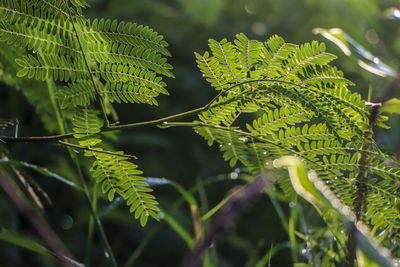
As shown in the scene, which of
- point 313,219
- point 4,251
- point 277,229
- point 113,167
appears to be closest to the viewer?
point 113,167

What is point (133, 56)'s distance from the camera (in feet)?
2.22

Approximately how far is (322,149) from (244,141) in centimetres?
13

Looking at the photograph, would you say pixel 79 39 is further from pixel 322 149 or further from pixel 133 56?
pixel 322 149

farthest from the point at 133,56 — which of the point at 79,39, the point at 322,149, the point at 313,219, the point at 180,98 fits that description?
the point at 180,98

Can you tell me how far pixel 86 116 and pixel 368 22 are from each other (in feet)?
8.73

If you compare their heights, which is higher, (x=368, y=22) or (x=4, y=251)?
(x=368, y=22)

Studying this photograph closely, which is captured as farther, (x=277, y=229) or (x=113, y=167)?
(x=277, y=229)

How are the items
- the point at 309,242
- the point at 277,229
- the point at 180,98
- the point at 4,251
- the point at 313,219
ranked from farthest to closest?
the point at 180,98, the point at 277,229, the point at 4,251, the point at 313,219, the point at 309,242

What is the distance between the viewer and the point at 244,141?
0.68 m

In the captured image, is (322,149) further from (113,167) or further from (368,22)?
(368,22)

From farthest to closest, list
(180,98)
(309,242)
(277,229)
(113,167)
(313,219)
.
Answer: (180,98)
(277,229)
(313,219)
(309,242)
(113,167)

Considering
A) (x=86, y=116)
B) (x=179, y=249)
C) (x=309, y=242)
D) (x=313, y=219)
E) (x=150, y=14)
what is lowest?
(x=179, y=249)

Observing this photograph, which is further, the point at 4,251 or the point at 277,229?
the point at 277,229

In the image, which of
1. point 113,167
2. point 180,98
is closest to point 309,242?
point 113,167
